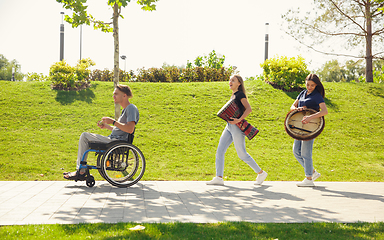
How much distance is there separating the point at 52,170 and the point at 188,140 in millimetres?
4139

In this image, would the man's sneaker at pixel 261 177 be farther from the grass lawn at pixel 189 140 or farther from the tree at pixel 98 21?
the tree at pixel 98 21

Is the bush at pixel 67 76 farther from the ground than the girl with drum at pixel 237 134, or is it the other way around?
the bush at pixel 67 76

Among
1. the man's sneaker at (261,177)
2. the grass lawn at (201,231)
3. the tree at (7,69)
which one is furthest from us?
the tree at (7,69)

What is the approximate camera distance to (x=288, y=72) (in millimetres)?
14367

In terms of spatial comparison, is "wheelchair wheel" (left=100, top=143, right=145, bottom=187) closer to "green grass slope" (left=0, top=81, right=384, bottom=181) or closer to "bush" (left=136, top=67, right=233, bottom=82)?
"green grass slope" (left=0, top=81, right=384, bottom=181)

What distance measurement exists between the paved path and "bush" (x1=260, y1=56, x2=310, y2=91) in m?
9.00

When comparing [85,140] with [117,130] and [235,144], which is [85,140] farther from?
[235,144]

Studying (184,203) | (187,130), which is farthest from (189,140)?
(184,203)

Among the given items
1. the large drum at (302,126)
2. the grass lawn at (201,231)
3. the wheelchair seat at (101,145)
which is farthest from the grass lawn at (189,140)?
the large drum at (302,126)

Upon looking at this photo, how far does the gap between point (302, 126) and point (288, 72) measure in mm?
9575

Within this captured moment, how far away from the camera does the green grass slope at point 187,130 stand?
7578 millimetres

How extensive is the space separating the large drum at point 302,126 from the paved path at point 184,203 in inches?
38.5

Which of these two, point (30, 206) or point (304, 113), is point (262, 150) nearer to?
point (304, 113)

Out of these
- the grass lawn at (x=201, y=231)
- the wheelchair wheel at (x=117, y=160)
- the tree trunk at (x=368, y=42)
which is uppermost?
the tree trunk at (x=368, y=42)
